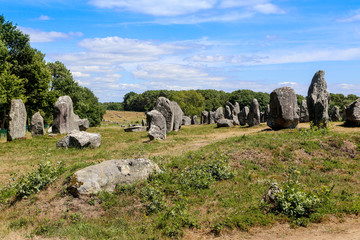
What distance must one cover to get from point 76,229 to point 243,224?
4.76 metres

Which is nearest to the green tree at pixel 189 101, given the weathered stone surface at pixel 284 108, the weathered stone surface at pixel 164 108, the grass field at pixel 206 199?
the weathered stone surface at pixel 164 108

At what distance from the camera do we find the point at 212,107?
9975cm

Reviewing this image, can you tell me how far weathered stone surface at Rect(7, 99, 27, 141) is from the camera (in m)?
22.7

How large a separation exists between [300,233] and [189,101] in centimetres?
7846

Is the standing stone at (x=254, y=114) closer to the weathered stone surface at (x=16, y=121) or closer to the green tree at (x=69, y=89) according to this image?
the weathered stone surface at (x=16, y=121)

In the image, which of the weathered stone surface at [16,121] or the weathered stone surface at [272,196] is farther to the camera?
the weathered stone surface at [16,121]

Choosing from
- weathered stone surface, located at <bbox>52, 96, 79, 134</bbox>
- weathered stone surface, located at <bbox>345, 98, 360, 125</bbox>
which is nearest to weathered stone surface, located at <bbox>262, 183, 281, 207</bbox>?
weathered stone surface, located at <bbox>345, 98, 360, 125</bbox>

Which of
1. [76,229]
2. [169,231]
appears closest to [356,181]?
[169,231]

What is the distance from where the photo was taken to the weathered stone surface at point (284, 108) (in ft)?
76.2

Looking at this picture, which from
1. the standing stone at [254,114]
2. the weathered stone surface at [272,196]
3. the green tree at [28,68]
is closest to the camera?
the weathered stone surface at [272,196]

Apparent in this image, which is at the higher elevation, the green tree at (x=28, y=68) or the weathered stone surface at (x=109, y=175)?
the green tree at (x=28, y=68)

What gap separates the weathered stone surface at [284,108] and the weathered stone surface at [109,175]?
15.3 m

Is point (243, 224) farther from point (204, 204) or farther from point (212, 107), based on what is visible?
point (212, 107)

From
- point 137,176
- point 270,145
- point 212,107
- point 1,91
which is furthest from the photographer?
point 212,107
